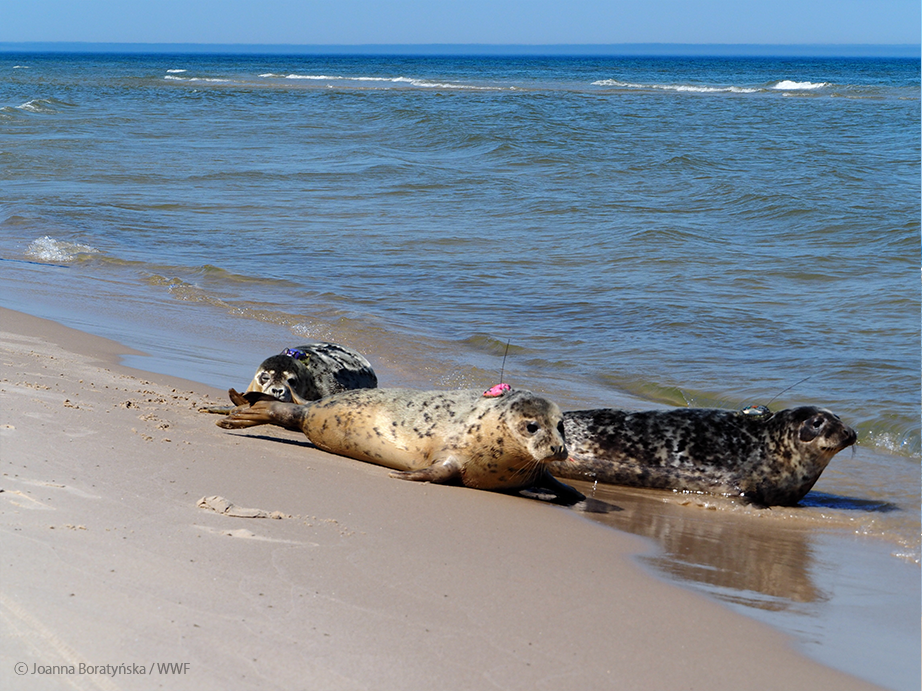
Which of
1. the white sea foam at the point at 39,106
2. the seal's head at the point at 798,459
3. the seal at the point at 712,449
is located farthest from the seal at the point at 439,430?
the white sea foam at the point at 39,106

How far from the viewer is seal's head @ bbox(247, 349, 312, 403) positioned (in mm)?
5359

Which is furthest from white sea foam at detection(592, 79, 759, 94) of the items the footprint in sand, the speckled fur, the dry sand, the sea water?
the footprint in sand

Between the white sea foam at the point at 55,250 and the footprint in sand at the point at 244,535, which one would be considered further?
the white sea foam at the point at 55,250

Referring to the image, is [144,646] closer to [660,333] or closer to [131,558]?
[131,558]

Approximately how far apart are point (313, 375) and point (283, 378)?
0.64 feet

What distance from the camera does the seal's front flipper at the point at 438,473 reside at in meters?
4.30

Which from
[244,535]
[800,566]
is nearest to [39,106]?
[244,535]

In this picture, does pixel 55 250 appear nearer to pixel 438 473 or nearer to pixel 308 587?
pixel 438 473

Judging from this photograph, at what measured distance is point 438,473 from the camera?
4.32 metres

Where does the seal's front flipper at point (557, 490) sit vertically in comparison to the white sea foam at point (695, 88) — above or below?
below

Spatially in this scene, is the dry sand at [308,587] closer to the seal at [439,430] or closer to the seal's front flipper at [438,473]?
the seal's front flipper at [438,473]

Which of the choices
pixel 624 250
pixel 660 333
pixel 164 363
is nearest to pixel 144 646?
pixel 164 363

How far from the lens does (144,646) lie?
214 cm

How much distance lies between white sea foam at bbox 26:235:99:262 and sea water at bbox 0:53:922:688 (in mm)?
31
